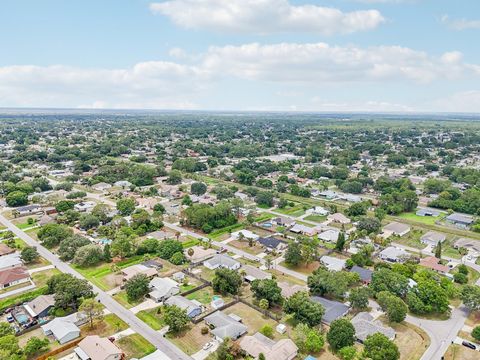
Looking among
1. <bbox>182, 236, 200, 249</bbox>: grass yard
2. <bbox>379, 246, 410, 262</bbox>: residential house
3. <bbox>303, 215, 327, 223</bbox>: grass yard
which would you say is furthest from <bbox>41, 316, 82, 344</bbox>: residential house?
<bbox>303, 215, 327, 223</bbox>: grass yard

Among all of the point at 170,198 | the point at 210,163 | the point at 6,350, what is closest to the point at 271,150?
the point at 210,163

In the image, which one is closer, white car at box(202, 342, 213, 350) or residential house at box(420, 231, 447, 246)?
white car at box(202, 342, 213, 350)

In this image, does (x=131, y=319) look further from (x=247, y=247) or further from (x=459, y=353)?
(x=459, y=353)

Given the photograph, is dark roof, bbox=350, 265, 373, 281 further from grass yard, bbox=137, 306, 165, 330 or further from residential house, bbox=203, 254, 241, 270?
grass yard, bbox=137, 306, 165, 330

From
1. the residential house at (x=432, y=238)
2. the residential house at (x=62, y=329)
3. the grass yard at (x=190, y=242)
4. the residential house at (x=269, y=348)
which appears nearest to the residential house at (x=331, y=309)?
the residential house at (x=269, y=348)

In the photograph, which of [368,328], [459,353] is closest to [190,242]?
[368,328]

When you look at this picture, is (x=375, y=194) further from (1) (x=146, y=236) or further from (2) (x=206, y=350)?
(2) (x=206, y=350)

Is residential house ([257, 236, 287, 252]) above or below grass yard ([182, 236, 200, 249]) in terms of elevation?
above
